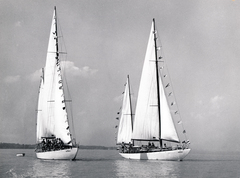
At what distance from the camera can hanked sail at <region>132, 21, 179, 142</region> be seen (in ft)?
135

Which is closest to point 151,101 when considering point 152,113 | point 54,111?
point 152,113

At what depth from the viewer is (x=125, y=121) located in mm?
48625

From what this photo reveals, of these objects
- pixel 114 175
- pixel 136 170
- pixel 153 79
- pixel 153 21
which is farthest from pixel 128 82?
pixel 114 175

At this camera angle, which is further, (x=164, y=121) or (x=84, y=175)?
(x=164, y=121)

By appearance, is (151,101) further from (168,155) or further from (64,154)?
(64,154)

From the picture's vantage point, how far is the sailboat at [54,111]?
3962 centimetres

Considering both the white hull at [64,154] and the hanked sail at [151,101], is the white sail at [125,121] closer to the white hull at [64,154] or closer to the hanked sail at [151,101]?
the hanked sail at [151,101]

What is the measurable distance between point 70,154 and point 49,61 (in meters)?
11.8

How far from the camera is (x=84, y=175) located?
27.2m

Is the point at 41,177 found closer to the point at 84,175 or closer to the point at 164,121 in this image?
the point at 84,175

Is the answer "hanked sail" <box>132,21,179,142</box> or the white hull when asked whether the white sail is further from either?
the white hull

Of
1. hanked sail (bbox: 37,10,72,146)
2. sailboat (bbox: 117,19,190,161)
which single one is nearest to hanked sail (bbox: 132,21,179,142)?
sailboat (bbox: 117,19,190,161)

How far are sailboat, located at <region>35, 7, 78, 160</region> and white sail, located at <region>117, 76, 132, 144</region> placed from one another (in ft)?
35.9

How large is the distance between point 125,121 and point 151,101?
8290 millimetres
